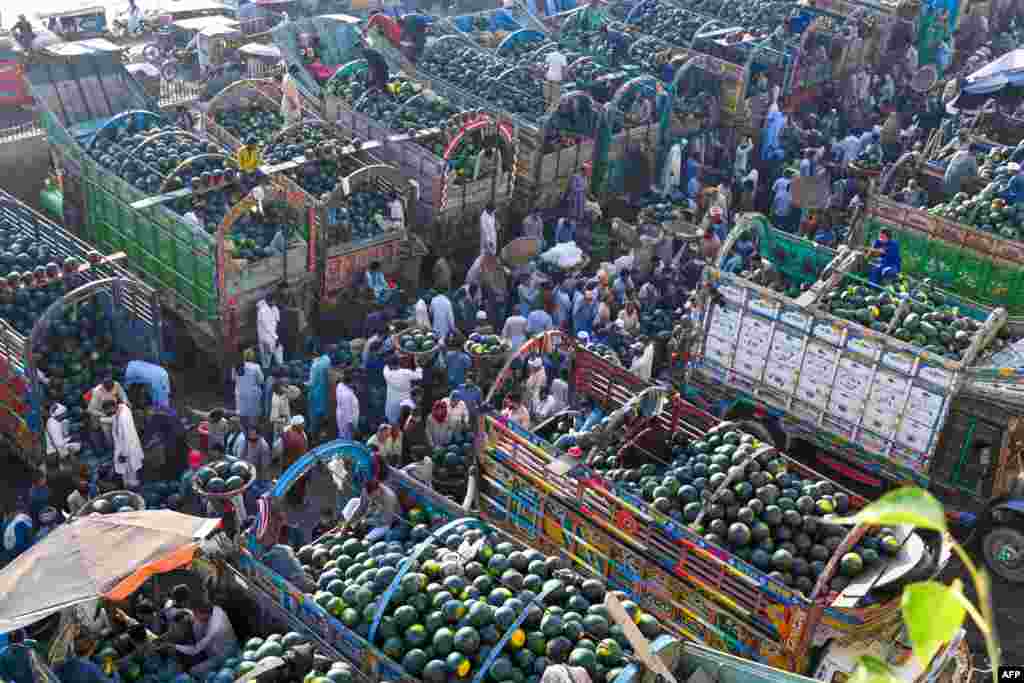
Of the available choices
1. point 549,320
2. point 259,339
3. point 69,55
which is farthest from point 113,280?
point 69,55

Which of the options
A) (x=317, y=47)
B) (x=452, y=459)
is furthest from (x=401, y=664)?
(x=317, y=47)

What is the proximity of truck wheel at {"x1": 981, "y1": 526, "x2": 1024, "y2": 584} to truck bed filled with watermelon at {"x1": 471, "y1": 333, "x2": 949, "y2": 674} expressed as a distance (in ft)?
7.66

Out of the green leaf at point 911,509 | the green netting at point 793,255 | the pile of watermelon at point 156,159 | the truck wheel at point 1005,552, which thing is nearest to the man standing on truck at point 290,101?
the pile of watermelon at point 156,159

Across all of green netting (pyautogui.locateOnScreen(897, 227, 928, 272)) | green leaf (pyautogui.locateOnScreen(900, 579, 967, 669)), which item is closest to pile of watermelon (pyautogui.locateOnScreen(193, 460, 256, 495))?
green leaf (pyautogui.locateOnScreen(900, 579, 967, 669))

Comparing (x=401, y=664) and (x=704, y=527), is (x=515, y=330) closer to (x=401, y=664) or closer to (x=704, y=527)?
(x=704, y=527)

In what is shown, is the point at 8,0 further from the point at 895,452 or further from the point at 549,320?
the point at 895,452

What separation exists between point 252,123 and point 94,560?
10.7 meters

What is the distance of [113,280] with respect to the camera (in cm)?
1205

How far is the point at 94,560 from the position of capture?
793 cm

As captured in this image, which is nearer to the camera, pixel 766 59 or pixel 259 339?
pixel 259 339

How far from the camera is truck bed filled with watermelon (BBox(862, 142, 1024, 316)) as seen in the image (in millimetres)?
14078

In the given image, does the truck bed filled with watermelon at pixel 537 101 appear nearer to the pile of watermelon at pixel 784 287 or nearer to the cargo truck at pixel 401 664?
the pile of watermelon at pixel 784 287

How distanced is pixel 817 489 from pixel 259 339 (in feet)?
23.8

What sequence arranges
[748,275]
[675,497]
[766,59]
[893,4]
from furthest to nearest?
1. [893,4]
2. [766,59]
3. [748,275]
4. [675,497]
